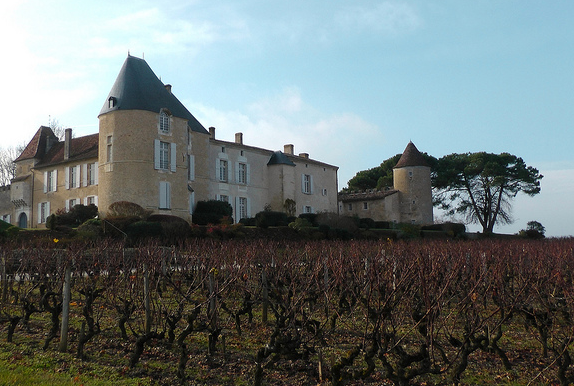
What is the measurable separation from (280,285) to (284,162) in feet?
83.2

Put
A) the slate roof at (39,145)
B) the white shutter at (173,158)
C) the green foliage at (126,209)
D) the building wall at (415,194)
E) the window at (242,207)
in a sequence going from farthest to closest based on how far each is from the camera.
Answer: the building wall at (415,194) < the slate roof at (39,145) < the window at (242,207) < the white shutter at (173,158) < the green foliage at (126,209)

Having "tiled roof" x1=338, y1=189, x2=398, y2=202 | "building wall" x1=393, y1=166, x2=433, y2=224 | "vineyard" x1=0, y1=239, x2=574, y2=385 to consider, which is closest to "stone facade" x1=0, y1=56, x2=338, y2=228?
"tiled roof" x1=338, y1=189, x2=398, y2=202

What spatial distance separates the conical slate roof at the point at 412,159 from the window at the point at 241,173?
14.8m

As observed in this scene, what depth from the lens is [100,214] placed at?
25156 mm

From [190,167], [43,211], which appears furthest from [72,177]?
[190,167]

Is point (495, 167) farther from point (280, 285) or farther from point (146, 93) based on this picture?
point (280, 285)

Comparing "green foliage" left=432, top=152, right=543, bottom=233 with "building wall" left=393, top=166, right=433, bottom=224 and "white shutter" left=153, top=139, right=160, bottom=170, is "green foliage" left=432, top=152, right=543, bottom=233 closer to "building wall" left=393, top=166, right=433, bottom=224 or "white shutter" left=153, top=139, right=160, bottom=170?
"building wall" left=393, top=166, right=433, bottom=224

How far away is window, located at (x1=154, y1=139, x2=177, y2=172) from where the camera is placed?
25.7 meters

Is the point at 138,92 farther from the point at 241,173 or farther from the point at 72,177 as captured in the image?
the point at 241,173

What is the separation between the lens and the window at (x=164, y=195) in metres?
25.5

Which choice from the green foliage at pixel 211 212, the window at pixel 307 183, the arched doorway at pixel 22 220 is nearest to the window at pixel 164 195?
the green foliage at pixel 211 212

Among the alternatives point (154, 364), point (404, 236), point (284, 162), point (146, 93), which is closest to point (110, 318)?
point (154, 364)

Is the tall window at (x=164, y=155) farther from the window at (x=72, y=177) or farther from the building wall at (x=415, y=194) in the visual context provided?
the building wall at (x=415, y=194)

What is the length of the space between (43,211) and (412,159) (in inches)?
1023
